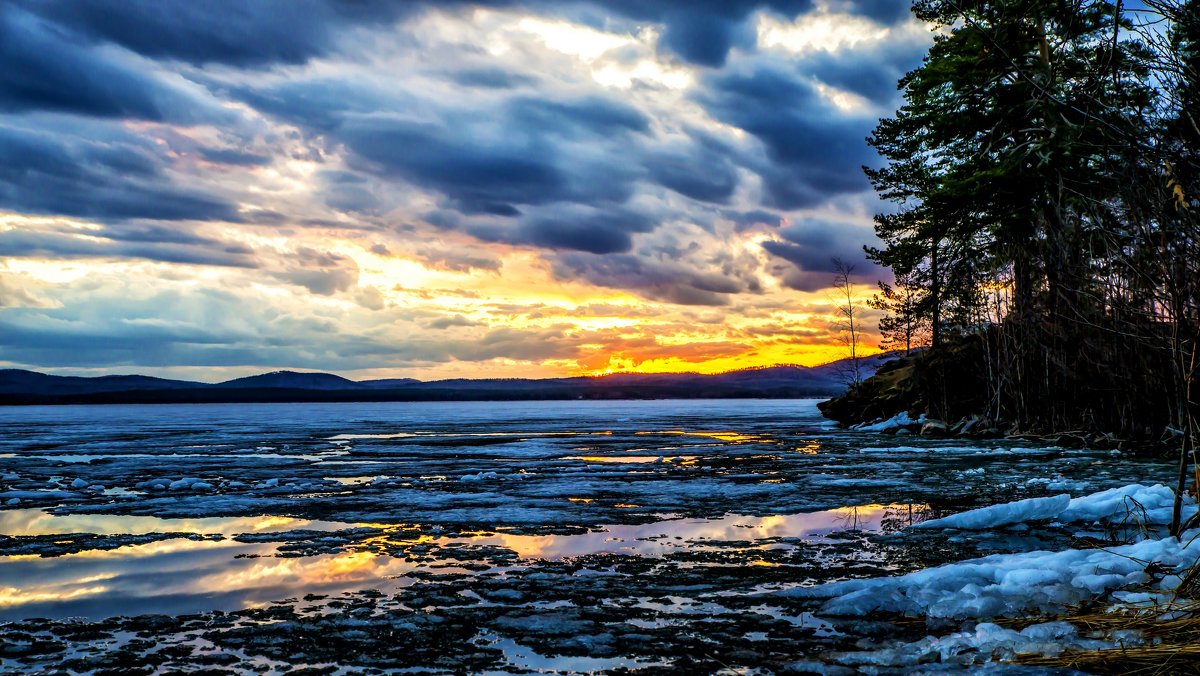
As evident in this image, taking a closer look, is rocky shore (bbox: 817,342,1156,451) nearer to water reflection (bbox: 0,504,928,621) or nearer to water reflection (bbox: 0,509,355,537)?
water reflection (bbox: 0,504,928,621)

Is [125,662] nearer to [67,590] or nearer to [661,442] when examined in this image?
[67,590]

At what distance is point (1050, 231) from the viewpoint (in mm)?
17703

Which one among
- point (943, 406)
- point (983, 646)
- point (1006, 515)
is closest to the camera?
point (983, 646)

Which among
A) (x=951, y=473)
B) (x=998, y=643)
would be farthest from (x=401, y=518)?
(x=951, y=473)

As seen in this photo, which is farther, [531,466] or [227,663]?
[531,466]

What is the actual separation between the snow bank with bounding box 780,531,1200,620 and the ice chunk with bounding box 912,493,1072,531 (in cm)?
280

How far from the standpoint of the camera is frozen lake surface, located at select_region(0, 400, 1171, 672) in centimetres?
518

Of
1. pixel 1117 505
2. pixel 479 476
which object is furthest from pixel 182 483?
pixel 1117 505

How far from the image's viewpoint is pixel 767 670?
4578mm

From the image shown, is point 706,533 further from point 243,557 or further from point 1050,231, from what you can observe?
point 1050,231

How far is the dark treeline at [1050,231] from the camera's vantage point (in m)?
4.78

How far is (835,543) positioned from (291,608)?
5616 millimetres

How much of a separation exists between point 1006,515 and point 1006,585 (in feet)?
13.0

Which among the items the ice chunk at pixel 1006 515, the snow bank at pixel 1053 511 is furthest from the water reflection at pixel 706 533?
the snow bank at pixel 1053 511
